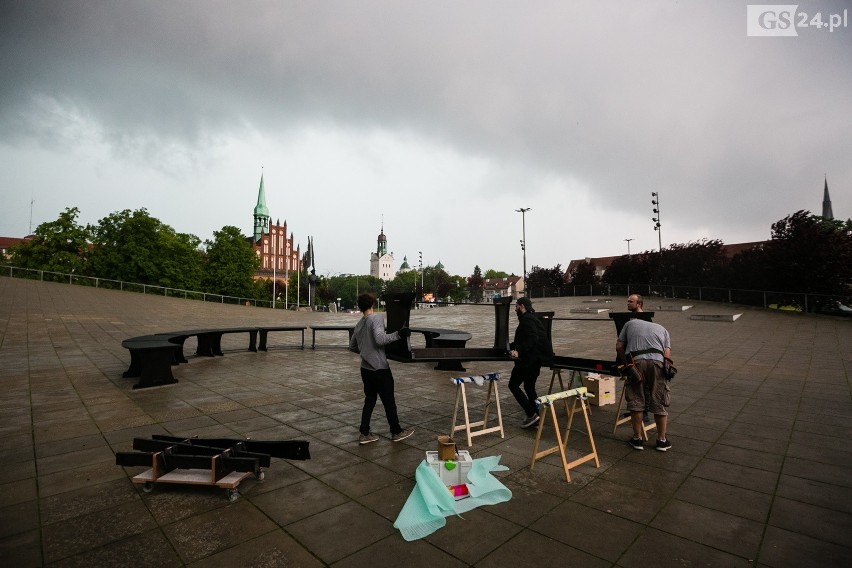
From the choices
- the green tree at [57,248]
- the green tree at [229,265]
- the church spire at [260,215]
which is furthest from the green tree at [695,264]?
the church spire at [260,215]

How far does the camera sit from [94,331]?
624 inches

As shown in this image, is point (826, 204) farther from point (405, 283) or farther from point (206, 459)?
point (206, 459)

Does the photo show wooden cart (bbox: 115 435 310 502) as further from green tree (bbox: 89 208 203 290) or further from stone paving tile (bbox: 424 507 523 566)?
green tree (bbox: 89 208 203 290)

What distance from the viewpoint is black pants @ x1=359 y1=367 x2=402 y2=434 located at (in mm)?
4891

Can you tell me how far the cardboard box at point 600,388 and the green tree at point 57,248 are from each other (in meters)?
52.5

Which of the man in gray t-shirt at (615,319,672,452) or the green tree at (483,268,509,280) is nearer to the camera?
the man in gray t-shirt at (615,319,672,452)

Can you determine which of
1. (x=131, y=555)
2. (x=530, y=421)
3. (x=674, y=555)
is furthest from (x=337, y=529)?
(x=530, y=421)

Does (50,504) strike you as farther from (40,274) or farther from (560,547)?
(40,274)

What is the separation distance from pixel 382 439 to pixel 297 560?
2434 millimetres

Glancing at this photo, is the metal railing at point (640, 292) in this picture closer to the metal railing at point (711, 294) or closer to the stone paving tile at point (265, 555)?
the metal railing at point (711, 294)

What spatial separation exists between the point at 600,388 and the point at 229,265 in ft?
173

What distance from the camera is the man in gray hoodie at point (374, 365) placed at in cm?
485

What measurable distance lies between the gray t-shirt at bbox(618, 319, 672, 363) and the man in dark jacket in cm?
106

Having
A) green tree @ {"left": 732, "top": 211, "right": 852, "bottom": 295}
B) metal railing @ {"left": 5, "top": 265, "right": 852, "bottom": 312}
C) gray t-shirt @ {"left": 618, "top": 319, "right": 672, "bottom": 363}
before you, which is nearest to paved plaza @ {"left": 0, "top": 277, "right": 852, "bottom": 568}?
gray t-shirt @ {"left": 618, "top": 319, "right": 672, "bottom": 363}
